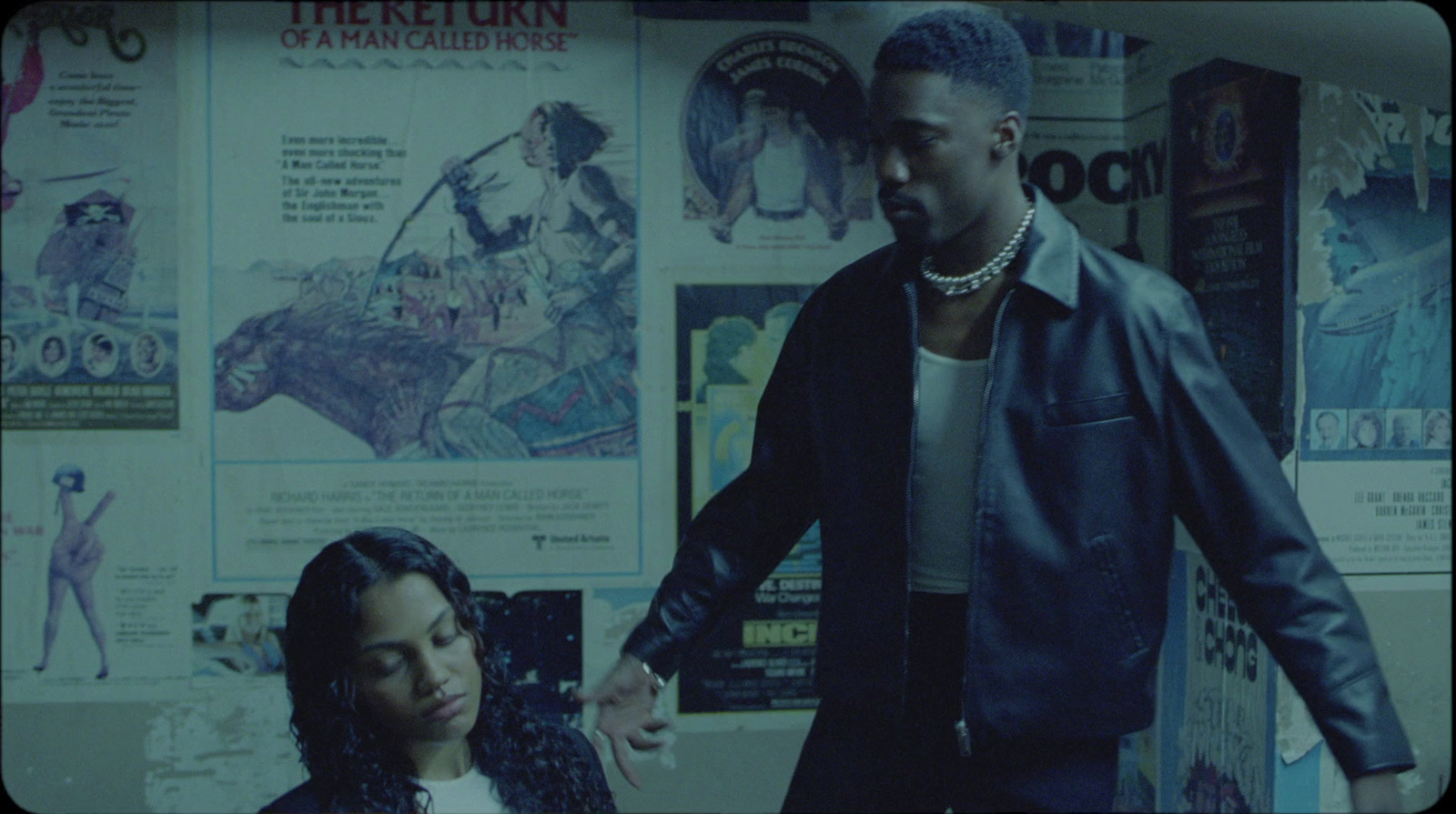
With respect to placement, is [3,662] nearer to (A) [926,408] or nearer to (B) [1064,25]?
(A) [926,408]

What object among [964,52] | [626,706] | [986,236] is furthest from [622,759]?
[964,52]

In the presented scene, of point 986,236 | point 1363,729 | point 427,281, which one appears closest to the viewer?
point 1363,729

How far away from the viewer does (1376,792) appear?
1.04 m

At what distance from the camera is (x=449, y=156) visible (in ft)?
5.47

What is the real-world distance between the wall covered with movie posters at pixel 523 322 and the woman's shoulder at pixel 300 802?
49 centimetres

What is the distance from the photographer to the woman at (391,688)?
1.22 metres

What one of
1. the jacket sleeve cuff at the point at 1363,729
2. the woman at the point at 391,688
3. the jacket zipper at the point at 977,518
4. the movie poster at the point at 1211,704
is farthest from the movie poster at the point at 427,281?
the jacket sleeve cuff at the point at 1363,729


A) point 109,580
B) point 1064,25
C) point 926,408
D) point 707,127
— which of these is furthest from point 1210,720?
point 109,580

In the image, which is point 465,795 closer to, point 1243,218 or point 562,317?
point 562,317

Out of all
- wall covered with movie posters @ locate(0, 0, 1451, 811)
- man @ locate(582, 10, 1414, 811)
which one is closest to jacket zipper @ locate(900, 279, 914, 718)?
man @ locate(582, 10, 1414, 811)

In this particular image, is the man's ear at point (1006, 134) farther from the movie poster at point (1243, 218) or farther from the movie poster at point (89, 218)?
the movie poster at point (89, 218)

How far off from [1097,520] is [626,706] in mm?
528

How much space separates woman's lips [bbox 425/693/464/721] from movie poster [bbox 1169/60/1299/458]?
1097 millimetres

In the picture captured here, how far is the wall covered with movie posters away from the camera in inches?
61.6
